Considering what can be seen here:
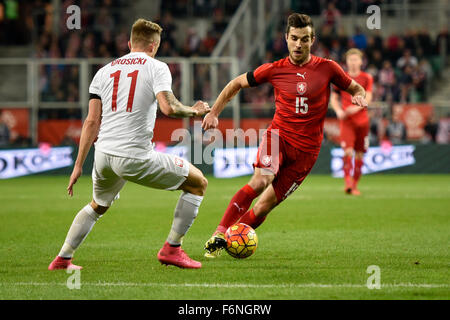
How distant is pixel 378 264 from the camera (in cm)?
678

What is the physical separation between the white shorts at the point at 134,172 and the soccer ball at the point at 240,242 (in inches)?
33.4

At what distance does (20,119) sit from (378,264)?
593 inches

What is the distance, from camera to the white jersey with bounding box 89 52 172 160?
6.10m

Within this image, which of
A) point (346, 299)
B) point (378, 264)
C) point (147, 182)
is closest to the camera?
point (346, 299)

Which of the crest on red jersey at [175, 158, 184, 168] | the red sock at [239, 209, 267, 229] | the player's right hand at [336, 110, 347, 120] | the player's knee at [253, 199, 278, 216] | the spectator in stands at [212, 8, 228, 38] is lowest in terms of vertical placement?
the red sock at [239, 209, 267, 229]

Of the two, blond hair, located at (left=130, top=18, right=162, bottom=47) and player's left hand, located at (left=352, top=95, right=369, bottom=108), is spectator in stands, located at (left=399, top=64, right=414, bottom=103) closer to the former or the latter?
player's left hand, located at (left=352, top=95, right=369, bottom=108)


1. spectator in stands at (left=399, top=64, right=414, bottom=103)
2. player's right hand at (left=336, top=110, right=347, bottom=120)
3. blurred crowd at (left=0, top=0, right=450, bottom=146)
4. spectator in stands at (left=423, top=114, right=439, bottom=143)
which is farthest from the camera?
spectator in stands at (left=399, top=64, right=414, bottom=103)

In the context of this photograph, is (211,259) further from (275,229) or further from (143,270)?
(275,229)

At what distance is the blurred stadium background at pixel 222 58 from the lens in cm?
1994

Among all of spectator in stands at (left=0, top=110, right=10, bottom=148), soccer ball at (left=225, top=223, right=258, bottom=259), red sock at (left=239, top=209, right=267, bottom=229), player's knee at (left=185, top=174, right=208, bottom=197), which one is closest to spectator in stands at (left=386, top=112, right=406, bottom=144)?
spectator in stands at (left=0, top=110, right=10, bottom=148)

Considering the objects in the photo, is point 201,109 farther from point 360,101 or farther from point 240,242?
point 360,101

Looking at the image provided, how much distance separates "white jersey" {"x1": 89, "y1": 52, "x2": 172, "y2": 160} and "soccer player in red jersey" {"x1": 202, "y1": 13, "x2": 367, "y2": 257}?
4.03ft

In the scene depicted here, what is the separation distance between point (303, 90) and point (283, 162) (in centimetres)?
74
